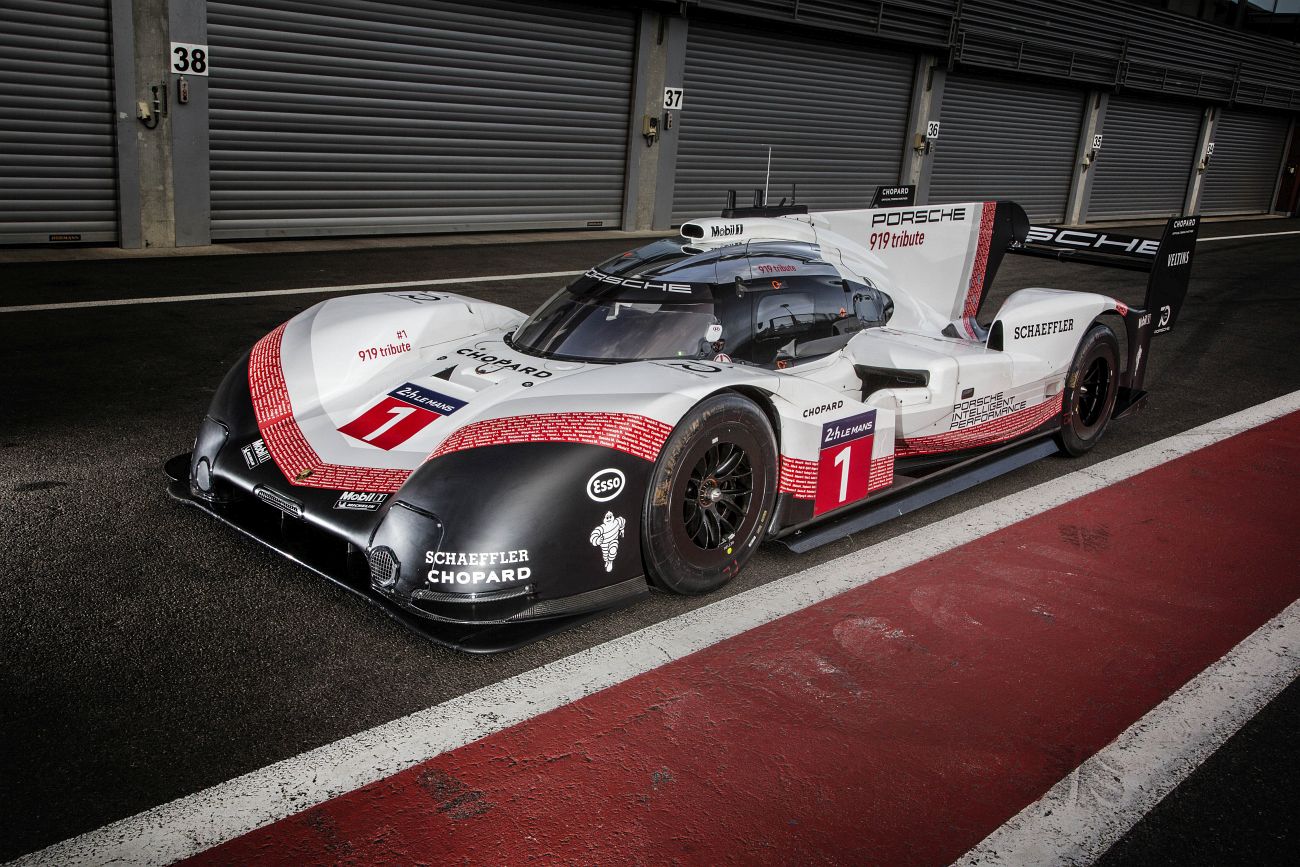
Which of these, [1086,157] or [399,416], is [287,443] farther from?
[1086,157]

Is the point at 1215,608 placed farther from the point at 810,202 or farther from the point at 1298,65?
the point at 1298,65

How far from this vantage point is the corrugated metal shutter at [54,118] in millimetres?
9867

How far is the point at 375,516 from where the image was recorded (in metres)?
3.28

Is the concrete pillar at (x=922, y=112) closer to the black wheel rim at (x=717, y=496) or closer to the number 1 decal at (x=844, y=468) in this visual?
the number 1 decal at (x=844, y=468)

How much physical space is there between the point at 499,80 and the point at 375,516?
11.5 meters

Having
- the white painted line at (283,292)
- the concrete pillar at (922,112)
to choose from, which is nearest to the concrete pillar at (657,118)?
the white painted line at (283,292)

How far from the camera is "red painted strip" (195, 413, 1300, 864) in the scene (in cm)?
242

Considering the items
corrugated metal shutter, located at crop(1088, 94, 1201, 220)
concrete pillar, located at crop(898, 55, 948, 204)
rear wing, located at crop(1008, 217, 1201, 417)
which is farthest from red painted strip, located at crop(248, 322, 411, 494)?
corrugated metal shutter, located at crop(1088, 94, 1201, 220)

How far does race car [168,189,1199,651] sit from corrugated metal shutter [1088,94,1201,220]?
69.0 ft

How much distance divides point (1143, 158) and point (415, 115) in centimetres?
1992

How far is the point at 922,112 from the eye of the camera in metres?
19.4

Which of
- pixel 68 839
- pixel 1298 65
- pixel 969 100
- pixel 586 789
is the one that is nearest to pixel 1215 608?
pixel 586 789

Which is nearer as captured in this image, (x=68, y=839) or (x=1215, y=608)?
(x=68, y=839)

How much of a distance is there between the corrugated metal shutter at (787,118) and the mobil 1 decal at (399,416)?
505 inches
